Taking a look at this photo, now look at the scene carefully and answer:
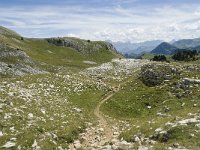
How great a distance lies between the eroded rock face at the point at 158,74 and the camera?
50.9 m

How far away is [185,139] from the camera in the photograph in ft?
81.1

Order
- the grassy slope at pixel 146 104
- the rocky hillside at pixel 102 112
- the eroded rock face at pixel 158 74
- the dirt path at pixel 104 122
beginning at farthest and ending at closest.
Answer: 1. the eroded rock face at pixel 158 74
2. the grassy slope at pixel 146 104
3. the dirt path at pixel 104 122
4. the rocky hillside at pixel 102 112

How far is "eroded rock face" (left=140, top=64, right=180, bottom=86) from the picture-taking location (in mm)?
50875

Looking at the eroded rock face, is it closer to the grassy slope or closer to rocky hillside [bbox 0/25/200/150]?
rocky hillside [bbox 0/25/200/150]

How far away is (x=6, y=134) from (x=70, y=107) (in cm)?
1430

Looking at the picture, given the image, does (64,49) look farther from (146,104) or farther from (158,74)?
(146,104)

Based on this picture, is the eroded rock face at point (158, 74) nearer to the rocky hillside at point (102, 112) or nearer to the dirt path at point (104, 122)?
the rocky hillside at point (102, 112)

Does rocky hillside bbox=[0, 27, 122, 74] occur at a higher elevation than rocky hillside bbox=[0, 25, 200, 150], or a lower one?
higher

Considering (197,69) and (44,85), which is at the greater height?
(197,69)

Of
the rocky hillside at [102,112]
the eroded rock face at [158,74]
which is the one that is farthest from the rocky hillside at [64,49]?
the eroded rock face at [158,74]

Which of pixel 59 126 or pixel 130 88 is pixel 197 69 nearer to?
pixel 130 88

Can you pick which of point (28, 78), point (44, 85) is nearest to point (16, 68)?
point (28, 78)

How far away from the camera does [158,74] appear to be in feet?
171

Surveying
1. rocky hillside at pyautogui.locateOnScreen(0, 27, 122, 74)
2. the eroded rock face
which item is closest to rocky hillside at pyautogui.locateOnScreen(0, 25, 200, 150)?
the eroded rock face
